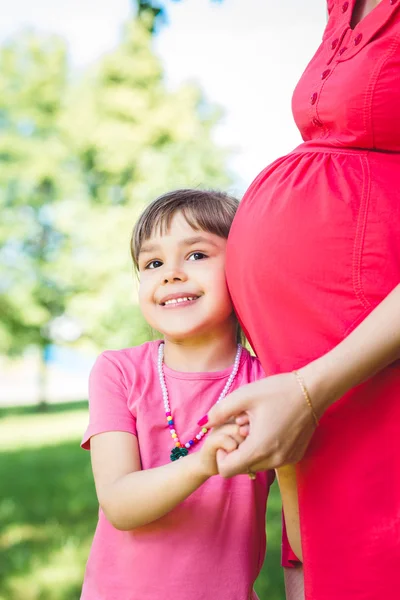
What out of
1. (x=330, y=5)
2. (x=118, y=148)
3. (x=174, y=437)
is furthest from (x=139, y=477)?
(x=118, y=148)

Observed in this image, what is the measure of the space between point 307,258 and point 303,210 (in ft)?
0.32

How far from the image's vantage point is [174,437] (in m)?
1.65

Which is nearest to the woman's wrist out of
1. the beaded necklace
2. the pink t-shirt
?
the beaded necklace

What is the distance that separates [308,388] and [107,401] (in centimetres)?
66

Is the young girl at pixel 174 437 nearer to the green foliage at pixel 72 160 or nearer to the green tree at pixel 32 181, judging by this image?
the green foliage at pixel 72 160

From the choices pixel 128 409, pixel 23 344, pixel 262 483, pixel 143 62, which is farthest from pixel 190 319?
pixel 143 62

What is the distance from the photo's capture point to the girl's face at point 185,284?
1.71m

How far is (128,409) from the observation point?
171 centimetres

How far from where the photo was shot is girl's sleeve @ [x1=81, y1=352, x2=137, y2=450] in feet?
5.43

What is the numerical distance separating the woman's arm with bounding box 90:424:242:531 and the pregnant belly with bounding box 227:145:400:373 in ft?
0.71

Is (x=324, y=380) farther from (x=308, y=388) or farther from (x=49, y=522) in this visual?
(x=49, y=522)

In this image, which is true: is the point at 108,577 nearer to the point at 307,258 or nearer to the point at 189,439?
the point at 189,439

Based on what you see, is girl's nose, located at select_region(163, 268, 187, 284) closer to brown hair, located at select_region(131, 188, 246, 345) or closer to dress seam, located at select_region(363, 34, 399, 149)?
brown hair, located at select_region(131, 188, 246, 345)

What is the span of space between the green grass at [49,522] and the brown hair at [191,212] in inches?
106
